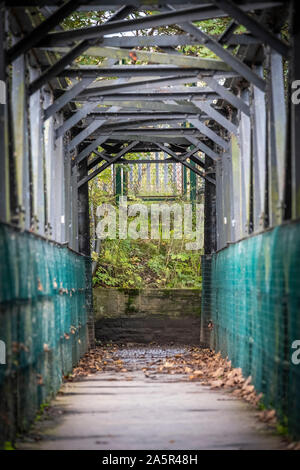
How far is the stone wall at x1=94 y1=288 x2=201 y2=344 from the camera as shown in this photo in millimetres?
21078

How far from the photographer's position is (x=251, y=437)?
Result: 716cm

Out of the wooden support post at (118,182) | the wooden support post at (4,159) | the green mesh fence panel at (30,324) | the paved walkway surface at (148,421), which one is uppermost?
the wooden support post at (118,182)

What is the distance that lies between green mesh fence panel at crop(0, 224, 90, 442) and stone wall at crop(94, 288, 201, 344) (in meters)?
8.45

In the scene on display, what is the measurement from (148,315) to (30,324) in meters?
13.2

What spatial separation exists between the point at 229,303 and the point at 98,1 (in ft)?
18.5

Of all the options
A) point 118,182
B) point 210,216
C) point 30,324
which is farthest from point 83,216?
point 30,324

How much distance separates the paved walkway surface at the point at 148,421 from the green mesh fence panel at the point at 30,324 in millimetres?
287

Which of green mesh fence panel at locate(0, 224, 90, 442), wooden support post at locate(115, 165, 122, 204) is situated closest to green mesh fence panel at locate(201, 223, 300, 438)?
green mesh fence panel at locate(0, 224, 90, 442)

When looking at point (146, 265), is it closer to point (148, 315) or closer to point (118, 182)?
point (118, 182)

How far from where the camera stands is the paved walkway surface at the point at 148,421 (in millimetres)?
6941

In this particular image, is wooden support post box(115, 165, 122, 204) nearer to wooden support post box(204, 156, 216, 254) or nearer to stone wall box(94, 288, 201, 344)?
stone wall box(94, 288, 201, 344)

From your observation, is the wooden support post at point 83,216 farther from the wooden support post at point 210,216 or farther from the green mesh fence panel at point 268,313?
the green mesh fence panel at point 268,313

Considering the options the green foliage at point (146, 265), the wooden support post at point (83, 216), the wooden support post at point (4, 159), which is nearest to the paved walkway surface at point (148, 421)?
the wooden support post at point (4, 159)

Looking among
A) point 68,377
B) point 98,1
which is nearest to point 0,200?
point 98,1
